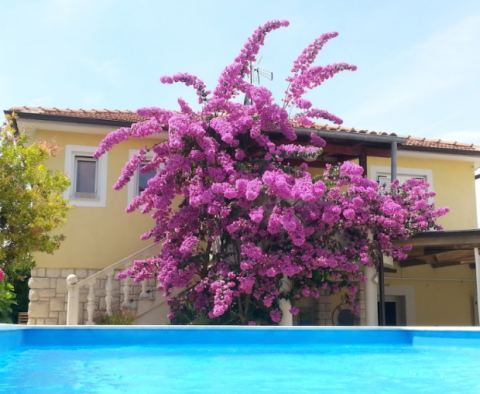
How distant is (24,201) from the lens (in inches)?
459

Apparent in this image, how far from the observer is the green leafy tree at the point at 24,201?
1156 centimetres

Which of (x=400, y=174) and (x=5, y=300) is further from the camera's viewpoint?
(x=5, y=300)

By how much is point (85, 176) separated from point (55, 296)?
9.79 feet

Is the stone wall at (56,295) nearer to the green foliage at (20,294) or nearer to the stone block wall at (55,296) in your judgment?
the stone block wall at (55,296)

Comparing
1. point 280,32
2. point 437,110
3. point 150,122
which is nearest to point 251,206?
point 150,122

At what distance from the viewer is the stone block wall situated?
13.3 meters

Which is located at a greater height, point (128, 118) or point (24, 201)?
point (128, 118)

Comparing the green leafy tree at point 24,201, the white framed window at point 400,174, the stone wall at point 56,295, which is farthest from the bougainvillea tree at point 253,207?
the white framed window at point 400,174

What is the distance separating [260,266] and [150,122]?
3.90m

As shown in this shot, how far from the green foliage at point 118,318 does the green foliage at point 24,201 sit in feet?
5.85

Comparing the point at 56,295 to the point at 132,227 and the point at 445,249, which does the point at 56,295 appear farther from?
the point at 445,249

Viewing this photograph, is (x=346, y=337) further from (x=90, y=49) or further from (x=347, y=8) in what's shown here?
(x=90, y=49)

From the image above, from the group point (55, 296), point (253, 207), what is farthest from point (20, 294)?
point (253, 207)

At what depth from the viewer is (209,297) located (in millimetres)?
12148
